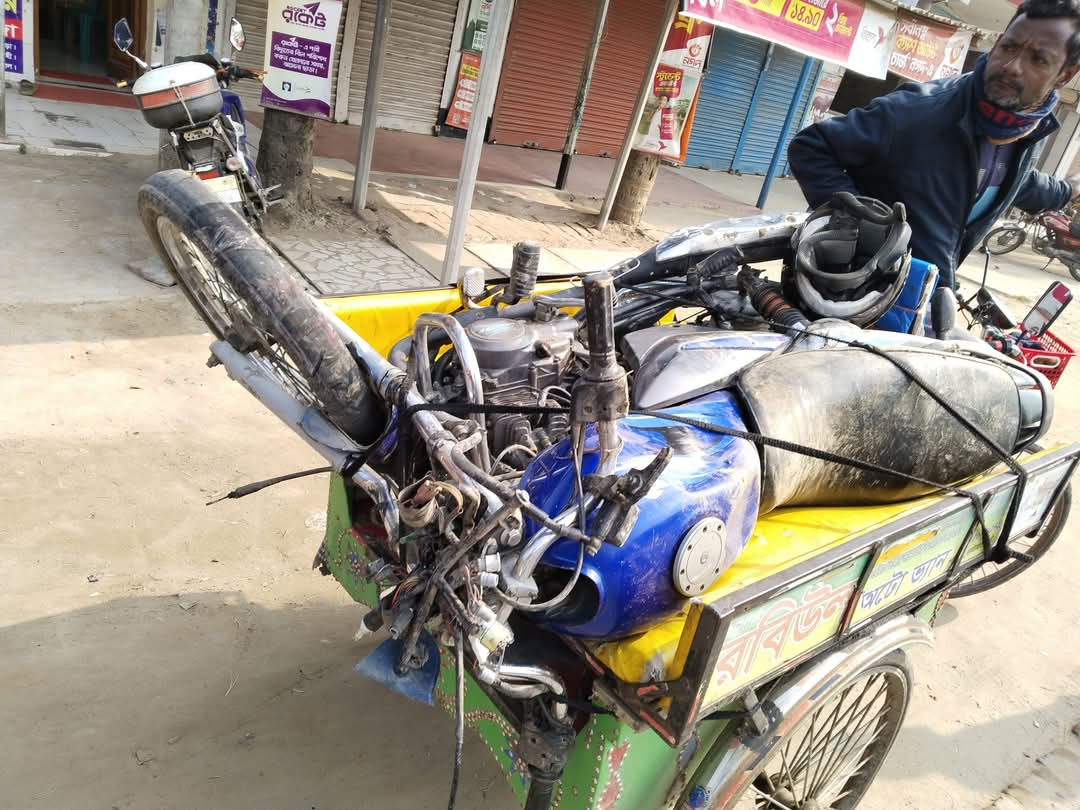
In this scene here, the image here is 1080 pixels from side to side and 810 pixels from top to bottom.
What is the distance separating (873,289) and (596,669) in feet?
5.92

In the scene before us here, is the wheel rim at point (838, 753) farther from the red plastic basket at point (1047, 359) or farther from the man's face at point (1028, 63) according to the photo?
the red plastic basket at point (1047, 359)

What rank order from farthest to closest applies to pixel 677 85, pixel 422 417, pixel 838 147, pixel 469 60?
pixel 469 60 < pixel 677 85 < pixel 838 147 < pixel 422 417

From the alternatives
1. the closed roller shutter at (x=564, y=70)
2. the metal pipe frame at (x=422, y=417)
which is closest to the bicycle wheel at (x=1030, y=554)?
the metal pipe frame at (x=422, y=417)

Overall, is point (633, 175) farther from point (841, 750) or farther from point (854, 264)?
point (841, 750)

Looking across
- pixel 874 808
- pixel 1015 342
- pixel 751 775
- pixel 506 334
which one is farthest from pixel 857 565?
pixel 1015 342

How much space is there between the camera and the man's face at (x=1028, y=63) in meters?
3.00

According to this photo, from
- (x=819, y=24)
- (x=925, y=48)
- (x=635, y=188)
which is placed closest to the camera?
(x=819, y=24)

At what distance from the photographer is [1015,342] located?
454cm

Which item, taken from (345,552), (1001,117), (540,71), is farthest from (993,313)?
(540,71)

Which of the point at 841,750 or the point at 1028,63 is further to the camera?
the point at 1028,63

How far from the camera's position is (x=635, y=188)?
8.98m

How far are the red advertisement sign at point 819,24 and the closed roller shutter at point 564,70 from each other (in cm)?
260

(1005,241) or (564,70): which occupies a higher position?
(564,70)

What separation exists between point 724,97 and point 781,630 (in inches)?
519
